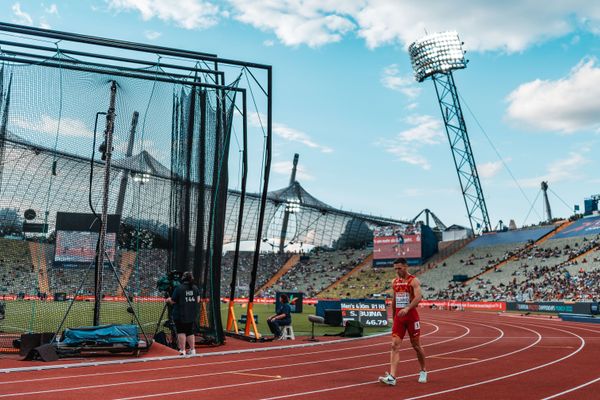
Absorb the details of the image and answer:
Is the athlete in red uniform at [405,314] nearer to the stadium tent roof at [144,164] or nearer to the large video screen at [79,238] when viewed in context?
the stadium tent roof at [144,164]

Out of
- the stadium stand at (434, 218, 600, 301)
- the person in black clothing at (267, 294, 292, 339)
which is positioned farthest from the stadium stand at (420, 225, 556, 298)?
the person in black clothing at (267, 294, 292, 339)

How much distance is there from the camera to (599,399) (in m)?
7.19

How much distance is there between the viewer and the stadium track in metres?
7.40

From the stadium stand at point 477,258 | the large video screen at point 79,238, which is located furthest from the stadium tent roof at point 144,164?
the stadium stand at point 477,258

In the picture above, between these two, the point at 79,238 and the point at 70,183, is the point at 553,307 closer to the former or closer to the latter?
the point at 79,238

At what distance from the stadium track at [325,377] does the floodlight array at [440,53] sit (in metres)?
54.1

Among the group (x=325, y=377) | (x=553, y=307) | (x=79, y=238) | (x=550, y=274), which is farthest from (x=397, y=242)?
(x=325, y=377)

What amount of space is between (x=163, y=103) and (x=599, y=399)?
38.6 feet

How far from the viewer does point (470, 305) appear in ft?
145

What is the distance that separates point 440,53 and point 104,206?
185 feet

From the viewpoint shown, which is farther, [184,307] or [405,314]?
[184,307]

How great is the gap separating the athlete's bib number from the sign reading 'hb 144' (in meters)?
14.3

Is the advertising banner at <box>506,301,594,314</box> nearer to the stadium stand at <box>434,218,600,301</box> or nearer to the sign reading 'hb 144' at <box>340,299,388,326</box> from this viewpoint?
the stadium stand at <box>434,218,600,301</box>

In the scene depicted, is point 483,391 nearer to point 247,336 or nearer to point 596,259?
point 247,336
